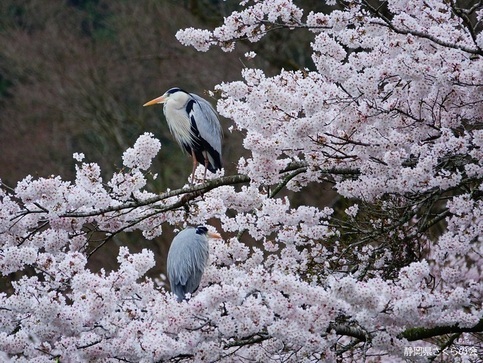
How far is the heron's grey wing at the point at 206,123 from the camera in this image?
272 inches

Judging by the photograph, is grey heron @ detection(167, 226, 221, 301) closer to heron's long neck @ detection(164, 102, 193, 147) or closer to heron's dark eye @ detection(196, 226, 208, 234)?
heron's dark eye @ detection(196, 226, 208, 234)

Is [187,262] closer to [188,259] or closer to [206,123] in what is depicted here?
[188,259]

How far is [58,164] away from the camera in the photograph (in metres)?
19.5

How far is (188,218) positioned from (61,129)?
47.3 ft

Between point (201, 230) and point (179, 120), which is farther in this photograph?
point (179, 120)

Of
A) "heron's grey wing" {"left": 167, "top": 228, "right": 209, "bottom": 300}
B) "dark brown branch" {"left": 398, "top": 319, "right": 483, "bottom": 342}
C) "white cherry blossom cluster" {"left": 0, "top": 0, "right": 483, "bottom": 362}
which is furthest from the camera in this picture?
"heron's grey wing" {"left": 167, "top": 228, "right": 209, "bottom": 300}

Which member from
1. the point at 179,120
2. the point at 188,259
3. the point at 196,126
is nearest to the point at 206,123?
the point at 196,126

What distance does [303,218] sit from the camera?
5.48 metres

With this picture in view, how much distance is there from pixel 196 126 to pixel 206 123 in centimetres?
8

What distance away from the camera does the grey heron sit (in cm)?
613

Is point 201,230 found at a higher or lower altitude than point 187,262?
higher

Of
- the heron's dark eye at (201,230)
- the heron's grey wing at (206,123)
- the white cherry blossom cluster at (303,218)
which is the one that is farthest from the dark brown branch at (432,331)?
the heron's grey wing at (206,123)

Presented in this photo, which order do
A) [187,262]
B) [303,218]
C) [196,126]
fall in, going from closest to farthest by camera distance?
[303,218] → [187,262] → [196,126]

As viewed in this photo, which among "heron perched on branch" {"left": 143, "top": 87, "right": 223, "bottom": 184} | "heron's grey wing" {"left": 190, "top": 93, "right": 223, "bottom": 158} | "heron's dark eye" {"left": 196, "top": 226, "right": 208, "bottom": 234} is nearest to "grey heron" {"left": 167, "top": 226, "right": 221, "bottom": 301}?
"heron's dark eye" {"left": 196, "top": 226, "right": 208, "bottom": 234}
